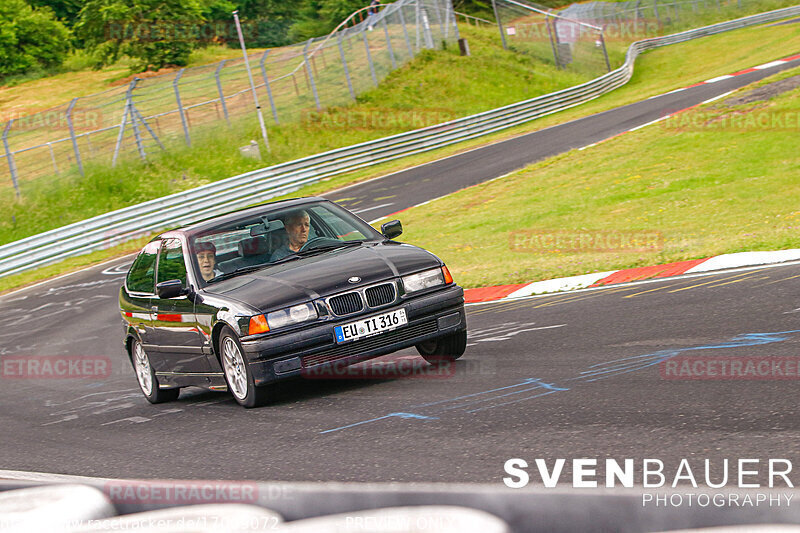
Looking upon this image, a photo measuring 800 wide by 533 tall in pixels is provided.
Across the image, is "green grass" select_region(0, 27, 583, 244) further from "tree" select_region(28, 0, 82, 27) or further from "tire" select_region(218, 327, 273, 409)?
"tree" select_region(28, 0, 82, 27)

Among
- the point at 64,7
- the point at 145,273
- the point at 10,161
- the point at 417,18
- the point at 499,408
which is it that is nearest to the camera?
the point at 499,408

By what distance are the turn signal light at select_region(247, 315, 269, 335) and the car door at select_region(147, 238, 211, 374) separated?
3.14ft

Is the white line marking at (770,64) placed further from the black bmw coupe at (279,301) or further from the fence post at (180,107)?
the black bmw coupe at (279,301)

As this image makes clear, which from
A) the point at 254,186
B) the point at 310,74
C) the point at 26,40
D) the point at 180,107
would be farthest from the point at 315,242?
the point at 26,40

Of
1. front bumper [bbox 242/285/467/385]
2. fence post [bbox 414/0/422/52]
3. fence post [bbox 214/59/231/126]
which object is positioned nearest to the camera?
front bumper [bbox 242/285/467/385]

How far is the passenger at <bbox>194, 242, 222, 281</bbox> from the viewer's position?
7.41 metres

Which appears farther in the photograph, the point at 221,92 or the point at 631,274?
the point at 221,92

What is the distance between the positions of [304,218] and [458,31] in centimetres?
4363

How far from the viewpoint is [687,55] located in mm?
51281

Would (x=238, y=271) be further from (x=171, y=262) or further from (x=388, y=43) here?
(x=388, y=43)

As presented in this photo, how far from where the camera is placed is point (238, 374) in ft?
22.1

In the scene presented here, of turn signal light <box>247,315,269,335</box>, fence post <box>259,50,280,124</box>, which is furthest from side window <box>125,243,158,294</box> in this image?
fence post <box>259,50,280,124</box>

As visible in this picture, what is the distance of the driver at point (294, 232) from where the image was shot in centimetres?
750

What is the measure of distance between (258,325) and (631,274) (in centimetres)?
557
